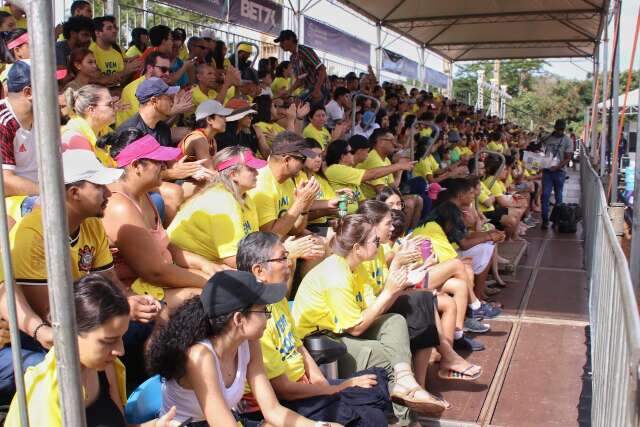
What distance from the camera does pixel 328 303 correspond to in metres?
4.34

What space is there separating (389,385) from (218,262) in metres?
1.22

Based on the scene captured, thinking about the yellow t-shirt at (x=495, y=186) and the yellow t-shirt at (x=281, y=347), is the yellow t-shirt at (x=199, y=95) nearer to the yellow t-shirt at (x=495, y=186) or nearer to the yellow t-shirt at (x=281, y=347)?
the yellow t-shirt at (x=281, y=347)

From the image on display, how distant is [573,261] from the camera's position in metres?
9.60

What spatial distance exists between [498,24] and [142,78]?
15252mm

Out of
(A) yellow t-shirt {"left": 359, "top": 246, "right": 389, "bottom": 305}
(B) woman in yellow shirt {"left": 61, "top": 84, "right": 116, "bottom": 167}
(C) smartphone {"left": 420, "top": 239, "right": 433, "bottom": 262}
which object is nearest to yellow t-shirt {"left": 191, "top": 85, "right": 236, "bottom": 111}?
(B) woman in yellow shirt {"left": 61, "top": 84, "right": 116, "bottom": 167}

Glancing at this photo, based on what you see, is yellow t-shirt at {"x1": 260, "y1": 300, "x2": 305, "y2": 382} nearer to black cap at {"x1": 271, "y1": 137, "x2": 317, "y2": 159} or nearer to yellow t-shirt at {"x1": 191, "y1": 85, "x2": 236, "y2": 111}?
black cap at {"x1": 271, "y1": 137, "x2": 317, "y2": 159}

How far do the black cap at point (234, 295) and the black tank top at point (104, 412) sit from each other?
1.53 feet

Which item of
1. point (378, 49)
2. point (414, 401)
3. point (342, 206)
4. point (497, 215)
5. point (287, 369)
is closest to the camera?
point (287, 369)

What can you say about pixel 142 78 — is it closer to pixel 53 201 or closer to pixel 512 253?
pixel 53 201

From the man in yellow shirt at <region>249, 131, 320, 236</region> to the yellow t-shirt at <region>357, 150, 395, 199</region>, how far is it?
241 centimetres

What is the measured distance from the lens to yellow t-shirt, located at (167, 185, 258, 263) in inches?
170

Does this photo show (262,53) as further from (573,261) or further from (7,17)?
(7,17)

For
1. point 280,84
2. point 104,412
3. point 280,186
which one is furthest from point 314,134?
point 104,412

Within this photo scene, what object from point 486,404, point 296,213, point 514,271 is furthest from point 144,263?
point 514,271
